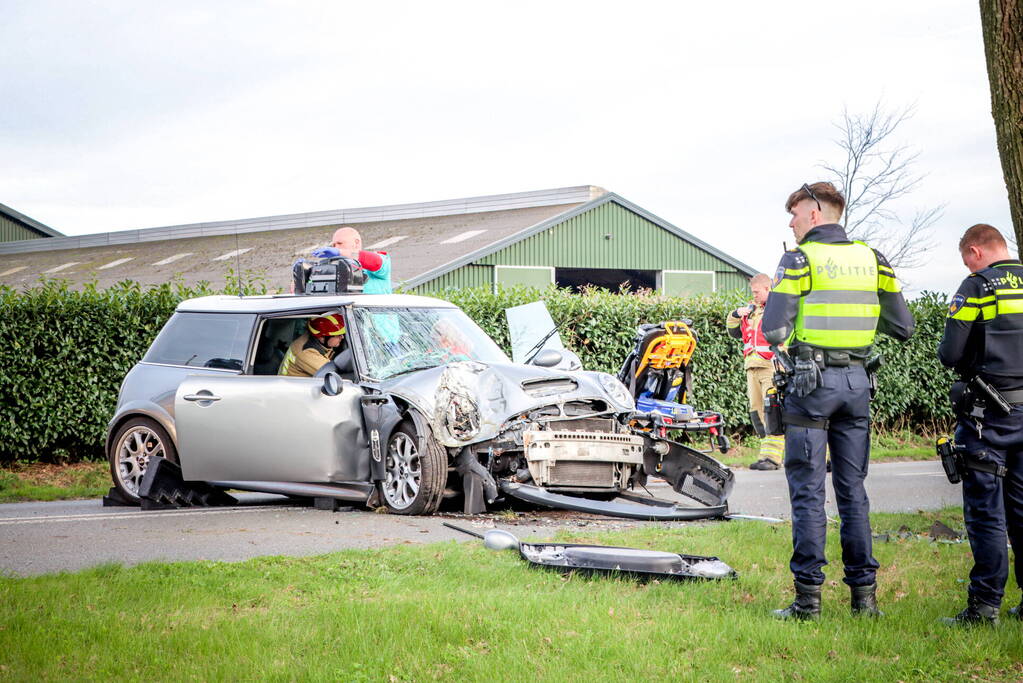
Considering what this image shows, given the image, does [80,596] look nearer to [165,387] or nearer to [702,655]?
[702,655]

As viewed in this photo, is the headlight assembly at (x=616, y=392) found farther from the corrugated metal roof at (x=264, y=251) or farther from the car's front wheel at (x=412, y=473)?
the corrugated metal roof at (x=264, y=251)

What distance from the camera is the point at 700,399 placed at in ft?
55.5

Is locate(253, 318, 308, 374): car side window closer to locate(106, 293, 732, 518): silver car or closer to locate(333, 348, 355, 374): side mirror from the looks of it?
locate(106, 293, 732, 518): silver car

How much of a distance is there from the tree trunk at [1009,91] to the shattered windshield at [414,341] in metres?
4.33

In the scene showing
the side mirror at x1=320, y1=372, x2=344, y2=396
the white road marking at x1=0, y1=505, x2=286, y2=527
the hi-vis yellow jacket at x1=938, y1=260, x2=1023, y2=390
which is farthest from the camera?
the white road marking at x1=0, y1=505, x2=286, y2=527

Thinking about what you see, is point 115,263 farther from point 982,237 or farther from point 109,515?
point 982,237

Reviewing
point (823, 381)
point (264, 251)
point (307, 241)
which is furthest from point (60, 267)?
point (823, 381)

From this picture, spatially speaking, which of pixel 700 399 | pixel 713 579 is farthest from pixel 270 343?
pixel 700 399

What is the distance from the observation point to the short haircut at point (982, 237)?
5.77 meters

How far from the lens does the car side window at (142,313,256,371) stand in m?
9.98

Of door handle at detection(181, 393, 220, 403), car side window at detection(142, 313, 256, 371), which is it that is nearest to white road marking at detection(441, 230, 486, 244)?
car side window at detection(142, 313, 256, 371)

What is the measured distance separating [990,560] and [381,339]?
553 centimetres

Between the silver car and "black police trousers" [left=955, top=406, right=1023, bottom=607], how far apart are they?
3.26 m

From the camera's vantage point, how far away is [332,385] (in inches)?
358
